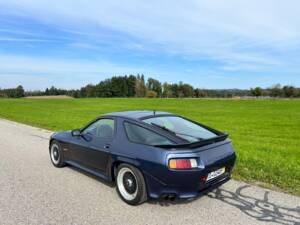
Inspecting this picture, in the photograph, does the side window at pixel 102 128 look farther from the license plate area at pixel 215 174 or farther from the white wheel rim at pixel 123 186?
the license plate area at pixel 215 174

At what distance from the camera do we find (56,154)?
6.14m

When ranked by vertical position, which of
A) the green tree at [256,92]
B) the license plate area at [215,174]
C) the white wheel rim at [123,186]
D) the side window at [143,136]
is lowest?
the white wheel rim at [123,186]

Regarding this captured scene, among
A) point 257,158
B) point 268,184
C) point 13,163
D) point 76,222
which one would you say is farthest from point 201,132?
point 13,163

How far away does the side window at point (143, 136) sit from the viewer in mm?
3938

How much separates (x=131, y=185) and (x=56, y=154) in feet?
8.81

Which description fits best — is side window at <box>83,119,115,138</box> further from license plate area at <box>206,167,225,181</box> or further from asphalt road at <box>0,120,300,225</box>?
license plate area at <box>206,167,225,181</box>

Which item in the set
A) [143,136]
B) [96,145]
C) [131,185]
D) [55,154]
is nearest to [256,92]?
[55,154]

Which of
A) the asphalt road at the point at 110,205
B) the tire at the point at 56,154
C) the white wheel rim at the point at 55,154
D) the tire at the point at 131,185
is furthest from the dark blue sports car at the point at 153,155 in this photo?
the white wheel rim at the point at 55,154

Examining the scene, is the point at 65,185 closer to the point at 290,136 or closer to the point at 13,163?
the point at 13,163

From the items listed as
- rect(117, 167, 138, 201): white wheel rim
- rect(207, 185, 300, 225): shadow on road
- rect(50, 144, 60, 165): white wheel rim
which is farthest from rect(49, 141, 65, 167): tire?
rect(207, 185, 300, 225): shadow on road

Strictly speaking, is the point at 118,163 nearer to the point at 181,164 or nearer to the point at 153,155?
the point at 153,155

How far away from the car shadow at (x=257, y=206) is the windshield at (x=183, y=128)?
0.85 metres

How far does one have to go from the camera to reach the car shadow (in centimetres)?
358

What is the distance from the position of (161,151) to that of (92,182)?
1.96 meters
